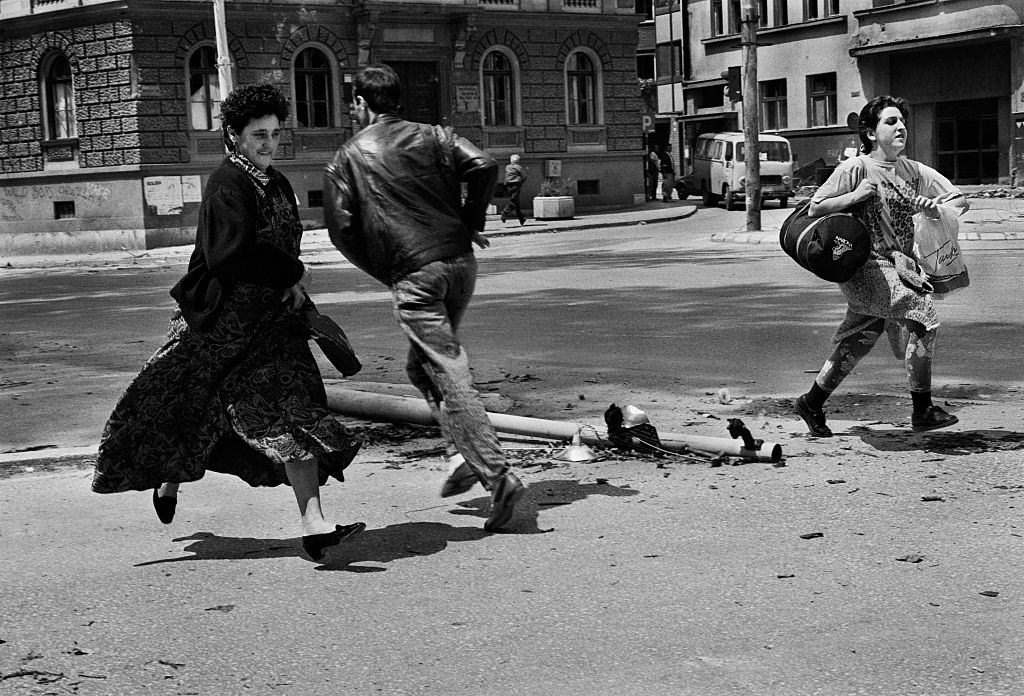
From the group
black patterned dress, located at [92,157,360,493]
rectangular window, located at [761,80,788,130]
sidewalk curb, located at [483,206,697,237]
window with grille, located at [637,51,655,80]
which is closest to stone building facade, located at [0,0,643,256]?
sidewalk curb, located at [483,206,697,237]

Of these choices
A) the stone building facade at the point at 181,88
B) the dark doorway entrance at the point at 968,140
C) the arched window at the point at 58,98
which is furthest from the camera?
the dark doorway entrance at the point at 968,140

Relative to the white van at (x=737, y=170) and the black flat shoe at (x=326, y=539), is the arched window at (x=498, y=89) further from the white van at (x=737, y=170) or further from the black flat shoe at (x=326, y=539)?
the black flat shoe at (x=326, y=539)

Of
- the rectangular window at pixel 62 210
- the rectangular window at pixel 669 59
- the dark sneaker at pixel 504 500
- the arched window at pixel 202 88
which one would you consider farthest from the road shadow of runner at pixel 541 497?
the rectangular window at pixel 669 59

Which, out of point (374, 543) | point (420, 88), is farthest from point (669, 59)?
point (374, 543)

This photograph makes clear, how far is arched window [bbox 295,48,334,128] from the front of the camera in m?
33.9

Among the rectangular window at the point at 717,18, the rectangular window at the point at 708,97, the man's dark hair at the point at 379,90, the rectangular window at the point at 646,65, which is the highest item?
the rectangular window at the point at 717,18

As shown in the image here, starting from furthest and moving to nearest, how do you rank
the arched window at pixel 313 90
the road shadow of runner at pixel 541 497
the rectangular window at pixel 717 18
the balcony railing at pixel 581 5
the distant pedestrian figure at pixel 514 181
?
1. the rectangular window at pixel 717 18
2. the balcony railing at pixel 581 5
3. the arched window at pixel 313 90
4. the distant pedestrian figure at pixel 514 181
5. the road shadow of runner at pixel 541 497

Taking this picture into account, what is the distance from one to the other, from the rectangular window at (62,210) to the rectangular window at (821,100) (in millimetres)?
24454

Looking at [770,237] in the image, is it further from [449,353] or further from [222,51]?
[449,353]

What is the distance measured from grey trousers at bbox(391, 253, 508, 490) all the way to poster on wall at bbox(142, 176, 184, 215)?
26921 millimetres

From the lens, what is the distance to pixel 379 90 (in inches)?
219

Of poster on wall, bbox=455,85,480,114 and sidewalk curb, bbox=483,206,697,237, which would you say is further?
poster on wall, bbox=455,85,480,114

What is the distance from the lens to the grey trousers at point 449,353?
213 inches

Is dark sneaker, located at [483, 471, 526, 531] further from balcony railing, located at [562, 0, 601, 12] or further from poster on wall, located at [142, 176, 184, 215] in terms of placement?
balcony railing, located at [562, 0, 601, 12]
